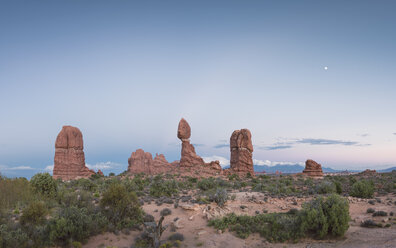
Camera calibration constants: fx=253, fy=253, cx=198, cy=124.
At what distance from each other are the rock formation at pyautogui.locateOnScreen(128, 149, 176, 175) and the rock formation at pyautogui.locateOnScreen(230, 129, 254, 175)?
1179cm

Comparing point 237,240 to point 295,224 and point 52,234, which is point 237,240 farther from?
point 52,234

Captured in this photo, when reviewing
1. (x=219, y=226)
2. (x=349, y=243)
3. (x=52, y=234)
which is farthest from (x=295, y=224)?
(x=52, y=234)

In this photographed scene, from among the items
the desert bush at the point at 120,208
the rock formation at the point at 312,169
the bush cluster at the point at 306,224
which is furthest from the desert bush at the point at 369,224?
the rock formation at the point at 312,169

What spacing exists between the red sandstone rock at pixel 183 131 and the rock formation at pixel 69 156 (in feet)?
57.2

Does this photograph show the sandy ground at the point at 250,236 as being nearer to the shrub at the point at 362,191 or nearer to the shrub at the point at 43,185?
the shrub at the point at 362,191

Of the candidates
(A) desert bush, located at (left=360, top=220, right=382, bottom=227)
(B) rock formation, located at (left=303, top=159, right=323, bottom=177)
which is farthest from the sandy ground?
(B) rock formation, located at (left=303, top=159, right=323, bottom=177)

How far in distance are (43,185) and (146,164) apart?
26.7 meters

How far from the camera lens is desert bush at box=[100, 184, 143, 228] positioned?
15742mm

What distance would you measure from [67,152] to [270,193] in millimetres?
34829

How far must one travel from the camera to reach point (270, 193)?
78.3ft

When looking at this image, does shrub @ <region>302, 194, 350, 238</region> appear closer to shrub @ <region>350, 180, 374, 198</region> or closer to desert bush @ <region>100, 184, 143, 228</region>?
shrub @ <region>350, 180, 374, 198</region>

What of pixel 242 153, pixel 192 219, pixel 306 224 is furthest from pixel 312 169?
pixel 192 219

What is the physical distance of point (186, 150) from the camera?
157 feet

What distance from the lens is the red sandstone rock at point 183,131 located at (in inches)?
1896
